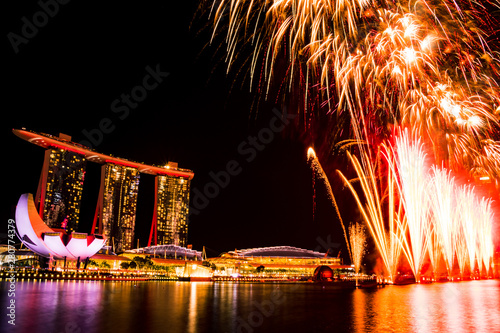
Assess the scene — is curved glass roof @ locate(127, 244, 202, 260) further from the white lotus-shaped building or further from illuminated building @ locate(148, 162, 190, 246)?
the white lotus-shaped building

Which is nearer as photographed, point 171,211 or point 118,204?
point 118,204

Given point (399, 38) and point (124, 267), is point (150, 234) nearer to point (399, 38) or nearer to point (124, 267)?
point (124, 267)

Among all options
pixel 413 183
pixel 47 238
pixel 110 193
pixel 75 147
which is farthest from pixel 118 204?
pixel 413 183

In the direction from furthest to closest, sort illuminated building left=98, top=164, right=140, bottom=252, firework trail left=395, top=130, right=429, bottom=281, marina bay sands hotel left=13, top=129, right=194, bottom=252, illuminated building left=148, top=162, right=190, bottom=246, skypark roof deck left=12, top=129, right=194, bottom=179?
illuminated building left=148, top=162, right=190, bottom=246, illuminated building left=98, top=164, right=140, bottom=252, marina bay sands hotel left=13, top=129, right=194, bottom=252, skypark roof deck left=12, top=129, right=194, bottom=179, firework trail left=395, top=130, right=429, bottom=281

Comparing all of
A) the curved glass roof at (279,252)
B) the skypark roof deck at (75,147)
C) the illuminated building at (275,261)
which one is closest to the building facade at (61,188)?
the skypark roof deck at (75,147)

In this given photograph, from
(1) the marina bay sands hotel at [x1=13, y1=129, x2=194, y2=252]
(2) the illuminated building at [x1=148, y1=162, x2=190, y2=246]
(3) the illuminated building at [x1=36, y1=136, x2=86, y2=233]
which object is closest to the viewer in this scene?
(3) the illuminated building at [x1=36, y1=136, x2=86, y2=233]

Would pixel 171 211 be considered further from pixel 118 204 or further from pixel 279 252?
pixel 279 252

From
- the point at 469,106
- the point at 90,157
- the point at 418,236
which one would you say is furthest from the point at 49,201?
the point at 469,106

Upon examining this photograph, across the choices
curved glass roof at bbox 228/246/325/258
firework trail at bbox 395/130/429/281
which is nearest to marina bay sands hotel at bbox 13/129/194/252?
curved glass roof at bbox 228/246/325/258
